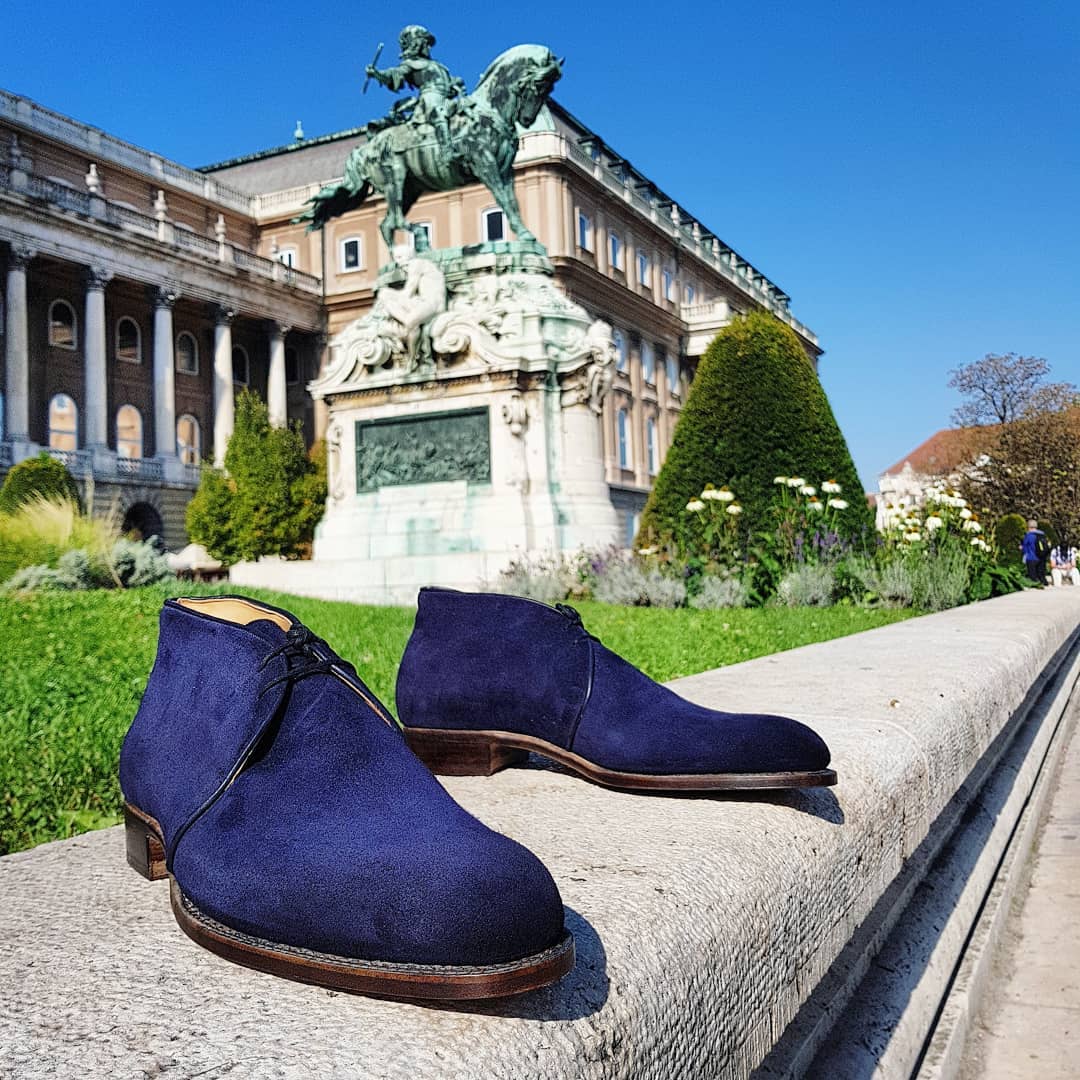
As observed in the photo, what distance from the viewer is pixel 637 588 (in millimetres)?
10695

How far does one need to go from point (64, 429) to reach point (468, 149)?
99.2 feet

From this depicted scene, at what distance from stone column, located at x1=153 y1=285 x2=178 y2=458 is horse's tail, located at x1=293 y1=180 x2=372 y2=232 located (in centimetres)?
2723

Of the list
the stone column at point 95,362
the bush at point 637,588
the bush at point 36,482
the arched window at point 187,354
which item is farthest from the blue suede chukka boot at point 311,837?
the arched window at point 187,354

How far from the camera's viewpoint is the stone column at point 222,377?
4241cm

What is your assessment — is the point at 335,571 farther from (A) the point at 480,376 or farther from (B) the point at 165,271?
(B) the point at 165,271

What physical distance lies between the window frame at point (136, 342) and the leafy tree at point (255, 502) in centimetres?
1620

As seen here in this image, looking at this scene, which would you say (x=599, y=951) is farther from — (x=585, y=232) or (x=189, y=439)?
(x=189, y=439)

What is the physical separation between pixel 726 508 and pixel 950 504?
→ 260 cm

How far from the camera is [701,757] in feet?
5.84

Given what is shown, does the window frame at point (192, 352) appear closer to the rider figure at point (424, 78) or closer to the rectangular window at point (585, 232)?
the rectangular window at point (585, 232)

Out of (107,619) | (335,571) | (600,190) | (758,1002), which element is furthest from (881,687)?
(600,190)

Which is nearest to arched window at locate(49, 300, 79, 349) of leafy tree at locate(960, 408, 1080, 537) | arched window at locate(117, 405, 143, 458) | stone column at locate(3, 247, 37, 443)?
arched window at locate(117, 405, 143, 458)

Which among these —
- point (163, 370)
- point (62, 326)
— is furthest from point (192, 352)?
point (62, 326)

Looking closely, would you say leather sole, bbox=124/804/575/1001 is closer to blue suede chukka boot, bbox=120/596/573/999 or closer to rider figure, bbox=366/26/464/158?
blue suede chukka boot, bbox=120/596/573/999
